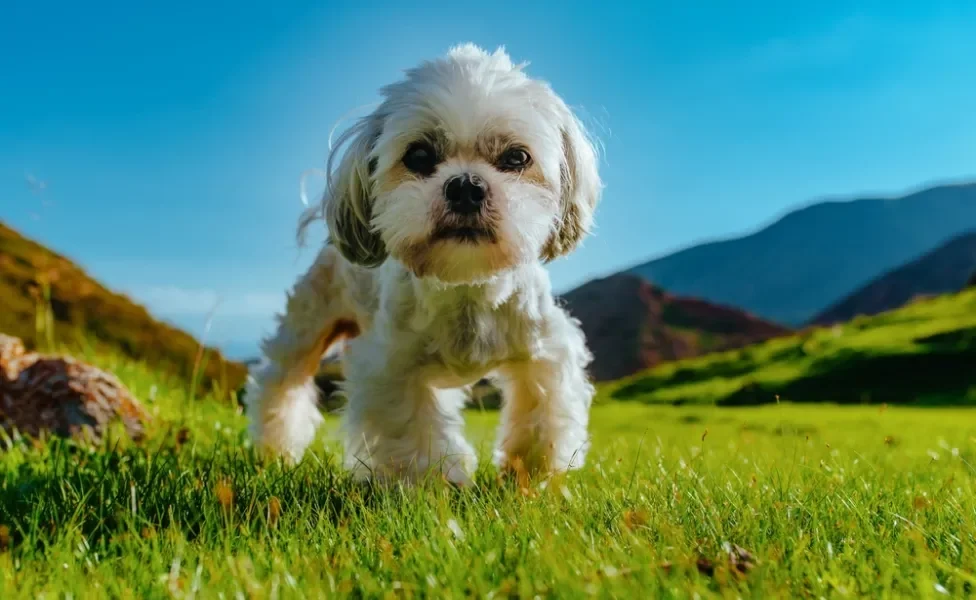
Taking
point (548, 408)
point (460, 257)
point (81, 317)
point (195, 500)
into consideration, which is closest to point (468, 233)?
point (460, 257)

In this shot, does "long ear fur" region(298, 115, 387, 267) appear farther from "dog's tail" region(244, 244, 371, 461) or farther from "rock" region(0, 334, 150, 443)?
"rock" region(0, 334, 150, 443)

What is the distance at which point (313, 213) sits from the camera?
5863 mm

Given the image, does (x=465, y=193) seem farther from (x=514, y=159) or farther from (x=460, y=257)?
(x=514, y=159)

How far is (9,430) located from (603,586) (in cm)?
556

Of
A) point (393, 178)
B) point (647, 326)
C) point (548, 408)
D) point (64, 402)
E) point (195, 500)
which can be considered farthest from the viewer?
point (647, 326)

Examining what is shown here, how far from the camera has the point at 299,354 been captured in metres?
6.50

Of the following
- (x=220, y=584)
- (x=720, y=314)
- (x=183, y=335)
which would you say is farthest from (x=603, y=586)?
(x=720, y=314)

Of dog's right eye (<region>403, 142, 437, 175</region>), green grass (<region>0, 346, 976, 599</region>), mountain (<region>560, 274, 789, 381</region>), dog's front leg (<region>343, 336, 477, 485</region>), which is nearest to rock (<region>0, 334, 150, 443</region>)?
green grass (<region>0, 346, 976, 599</region>)

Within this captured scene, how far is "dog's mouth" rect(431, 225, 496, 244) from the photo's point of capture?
3.86 m

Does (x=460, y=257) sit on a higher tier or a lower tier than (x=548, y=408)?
higher

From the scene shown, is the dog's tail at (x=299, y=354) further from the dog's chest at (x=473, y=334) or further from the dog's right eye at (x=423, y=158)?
the dog's right eye at (x=423, y=158)

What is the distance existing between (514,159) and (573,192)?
1.93ft

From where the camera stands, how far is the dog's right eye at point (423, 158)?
4109mm

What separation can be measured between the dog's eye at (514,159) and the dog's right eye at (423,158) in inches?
12.7
